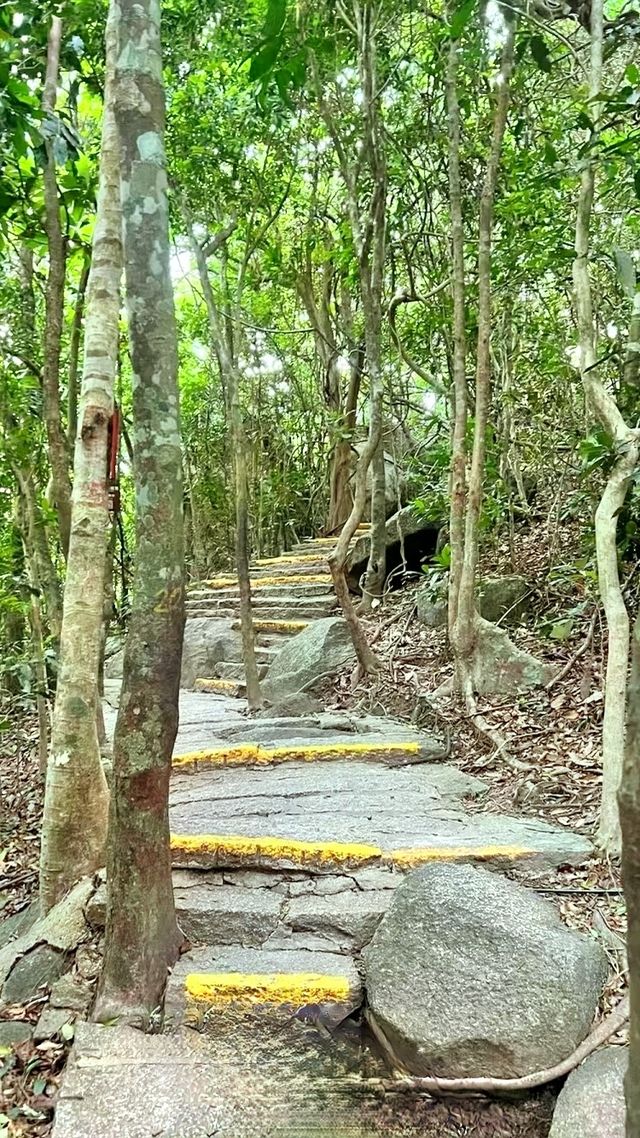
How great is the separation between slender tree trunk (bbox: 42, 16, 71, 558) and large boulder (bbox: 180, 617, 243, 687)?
4097 millimetres

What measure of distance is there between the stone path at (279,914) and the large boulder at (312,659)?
52.5 inches

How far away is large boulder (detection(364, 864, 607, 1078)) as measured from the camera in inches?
85.5

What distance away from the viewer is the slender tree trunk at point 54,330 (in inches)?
153

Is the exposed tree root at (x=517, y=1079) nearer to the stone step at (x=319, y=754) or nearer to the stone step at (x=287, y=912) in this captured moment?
the stone step at (x=287, y=912)

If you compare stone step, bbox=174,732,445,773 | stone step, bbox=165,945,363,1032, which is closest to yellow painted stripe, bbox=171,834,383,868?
stone step, bbox=165,945,363,1032

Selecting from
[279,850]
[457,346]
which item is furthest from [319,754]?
[457,346]

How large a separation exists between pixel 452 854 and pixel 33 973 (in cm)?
165

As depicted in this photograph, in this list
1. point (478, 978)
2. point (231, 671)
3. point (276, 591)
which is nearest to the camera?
point (478, 978)

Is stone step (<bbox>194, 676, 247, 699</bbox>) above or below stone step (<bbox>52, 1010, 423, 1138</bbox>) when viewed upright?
above

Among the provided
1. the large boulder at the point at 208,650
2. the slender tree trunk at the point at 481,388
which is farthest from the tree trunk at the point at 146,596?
the large boulder at the point at 208,650

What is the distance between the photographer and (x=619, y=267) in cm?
376

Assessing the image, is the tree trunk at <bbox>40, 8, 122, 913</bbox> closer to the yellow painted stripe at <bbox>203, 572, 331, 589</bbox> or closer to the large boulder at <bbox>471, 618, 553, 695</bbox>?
the large boulder at <bbox>471, 618, 553, 695</bbox>

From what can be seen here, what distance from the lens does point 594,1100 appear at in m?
1.98

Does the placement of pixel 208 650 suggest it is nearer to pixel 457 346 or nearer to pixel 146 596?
pixel 457 346
